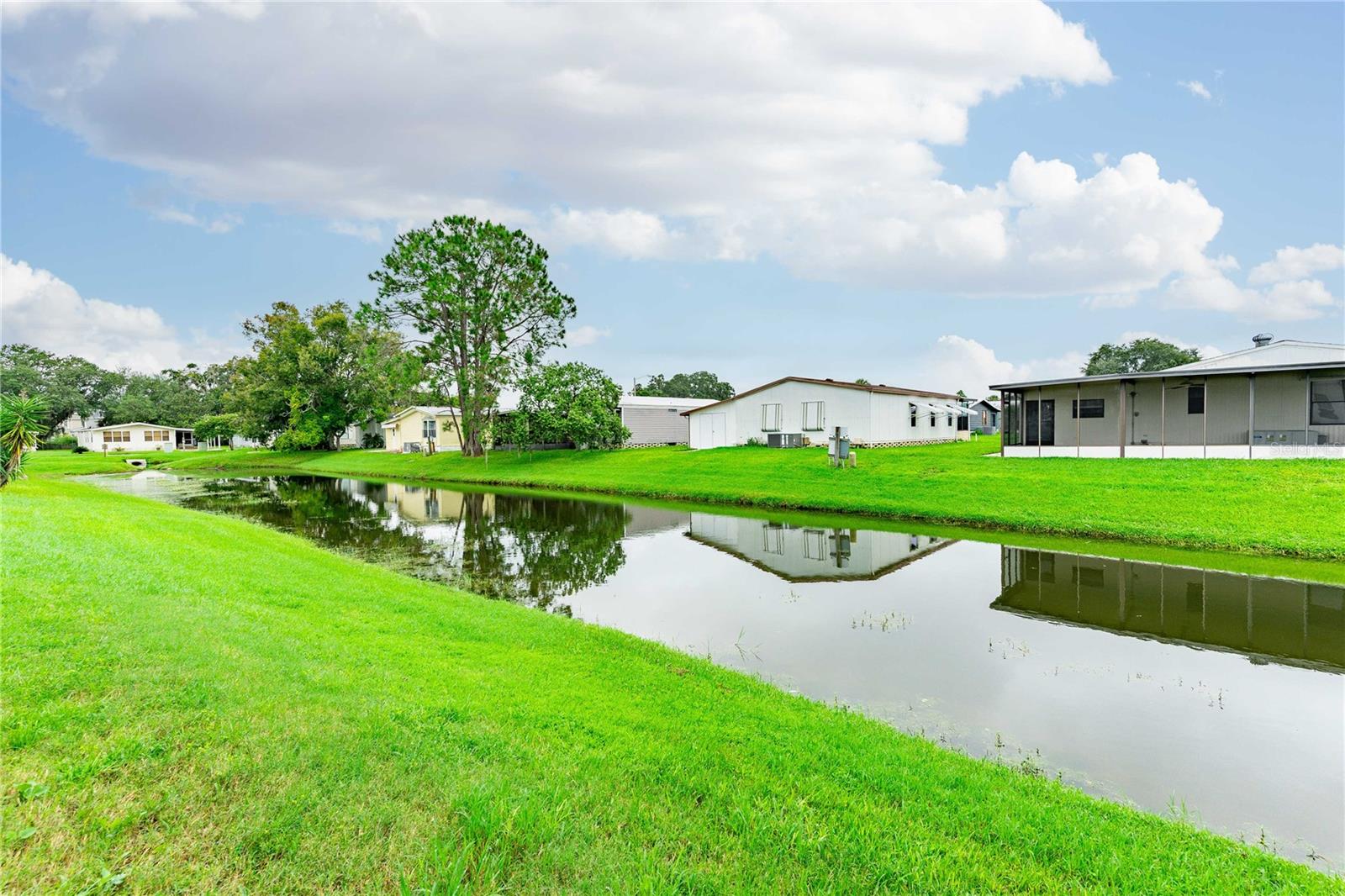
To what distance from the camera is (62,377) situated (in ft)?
295

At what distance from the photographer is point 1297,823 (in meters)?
4.57

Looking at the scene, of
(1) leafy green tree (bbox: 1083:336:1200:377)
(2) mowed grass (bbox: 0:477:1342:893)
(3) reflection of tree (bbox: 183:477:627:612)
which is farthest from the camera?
(1) leafy green tree (bbox: 1083:336:1200:377)

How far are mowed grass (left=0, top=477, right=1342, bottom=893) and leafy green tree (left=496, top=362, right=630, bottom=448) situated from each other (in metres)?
34.6

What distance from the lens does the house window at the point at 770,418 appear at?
38.8 meters

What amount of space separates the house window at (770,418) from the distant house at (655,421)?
8.52 meters

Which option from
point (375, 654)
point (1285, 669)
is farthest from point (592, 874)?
point (1285, 669)

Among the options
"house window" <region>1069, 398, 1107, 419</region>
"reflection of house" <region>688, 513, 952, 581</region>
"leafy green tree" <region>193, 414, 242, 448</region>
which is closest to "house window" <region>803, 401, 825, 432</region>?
"house window" <region>1069, 398, 1107, 419</region>

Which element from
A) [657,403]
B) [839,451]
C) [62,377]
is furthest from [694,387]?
[62,377]

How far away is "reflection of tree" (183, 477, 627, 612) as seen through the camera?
12.8 meters

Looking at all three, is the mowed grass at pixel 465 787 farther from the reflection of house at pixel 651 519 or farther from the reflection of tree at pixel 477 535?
the reflection of house at pixel 651 519

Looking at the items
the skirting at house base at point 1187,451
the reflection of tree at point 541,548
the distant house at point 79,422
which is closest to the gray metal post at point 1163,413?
the skirting at house base at point 1187,451

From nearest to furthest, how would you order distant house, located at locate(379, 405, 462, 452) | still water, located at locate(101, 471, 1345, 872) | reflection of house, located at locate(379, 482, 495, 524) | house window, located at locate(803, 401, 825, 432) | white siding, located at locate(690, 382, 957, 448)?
still water, located at locate(101, 471, 1345, 872) < reflection of house, located at locate(379, 482, 495, 524) < white siding, located at locate(690, 382, 957, 448) < house window, located at locate(803, 401, 825, 432) < distant house, located at locate(379, 405, 462, 452)

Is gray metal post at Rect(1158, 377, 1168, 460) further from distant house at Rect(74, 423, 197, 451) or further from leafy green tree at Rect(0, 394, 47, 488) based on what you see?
distant house at Rect(74, 423, 197, 451)

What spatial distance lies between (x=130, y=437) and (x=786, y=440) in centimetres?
8521
